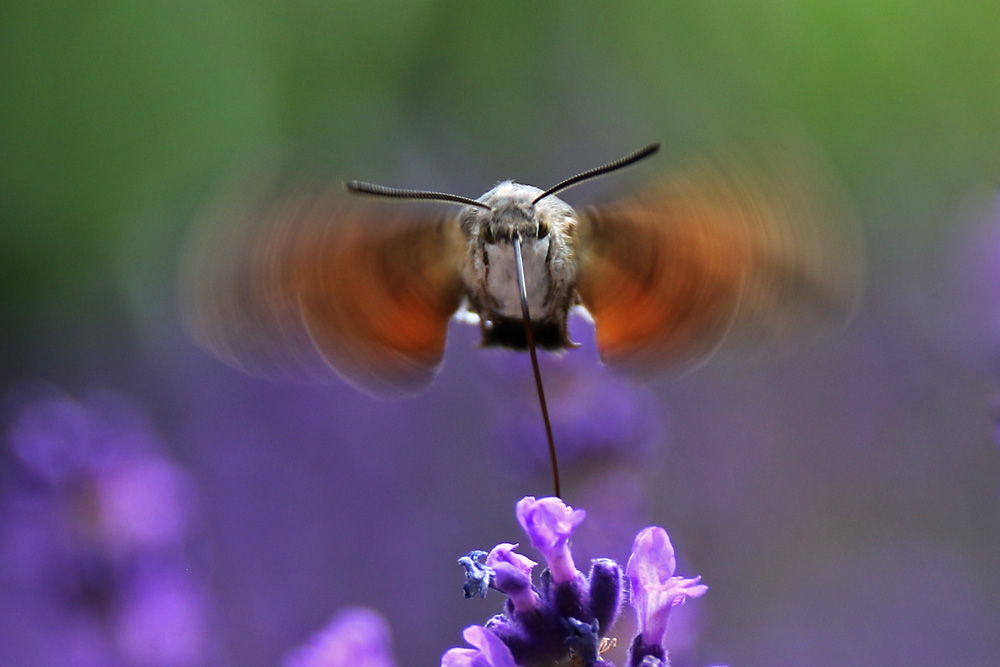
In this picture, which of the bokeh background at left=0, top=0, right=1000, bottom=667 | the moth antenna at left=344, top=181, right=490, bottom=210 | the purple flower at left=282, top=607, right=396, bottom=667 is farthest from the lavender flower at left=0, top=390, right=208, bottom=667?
the moth antenna at left=344, top=181, right=490, bottom=210

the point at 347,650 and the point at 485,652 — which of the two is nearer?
the point at 485,652

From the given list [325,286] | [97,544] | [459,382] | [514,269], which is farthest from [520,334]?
[459,382]

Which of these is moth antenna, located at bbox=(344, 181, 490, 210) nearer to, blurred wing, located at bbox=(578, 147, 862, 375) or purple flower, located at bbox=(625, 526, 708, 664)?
blurred wing, located at bbox=(578, 147, 862, 375)

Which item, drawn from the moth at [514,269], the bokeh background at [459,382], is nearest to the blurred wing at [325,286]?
the moth at [514,269]

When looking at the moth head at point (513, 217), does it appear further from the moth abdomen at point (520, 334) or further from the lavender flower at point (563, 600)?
the lavender flower at point (563, 600)

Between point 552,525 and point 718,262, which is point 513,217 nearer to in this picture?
point 718,262

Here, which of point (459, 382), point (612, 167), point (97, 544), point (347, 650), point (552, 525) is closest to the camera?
point (552, 525)

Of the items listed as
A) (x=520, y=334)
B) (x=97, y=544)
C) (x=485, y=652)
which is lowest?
(x=485, y=652)

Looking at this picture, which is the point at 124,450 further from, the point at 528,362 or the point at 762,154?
the point at 762,154
